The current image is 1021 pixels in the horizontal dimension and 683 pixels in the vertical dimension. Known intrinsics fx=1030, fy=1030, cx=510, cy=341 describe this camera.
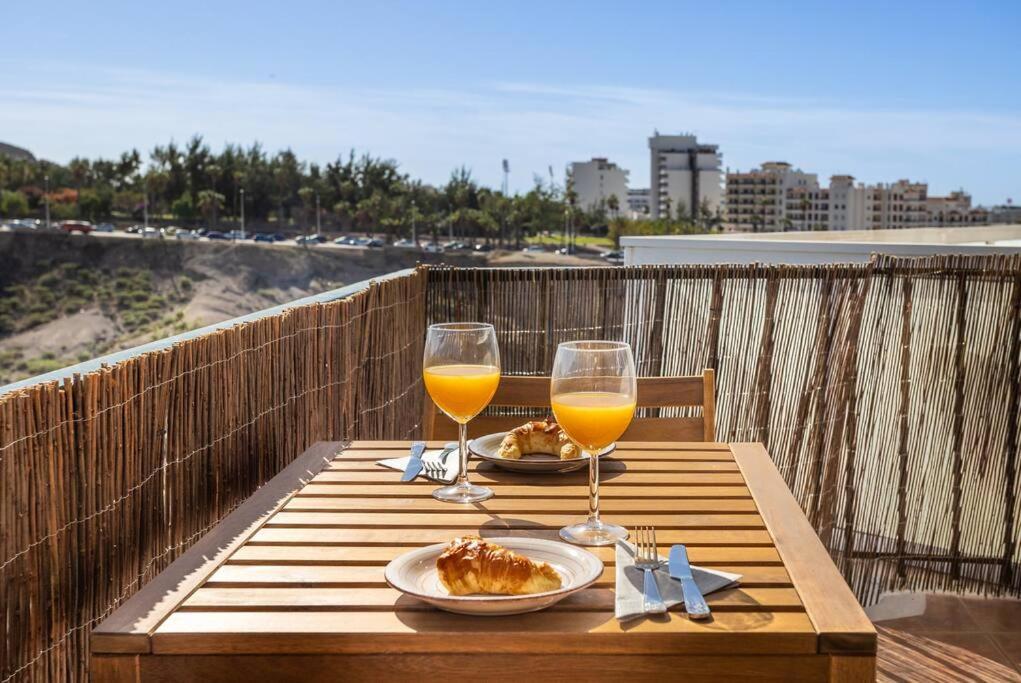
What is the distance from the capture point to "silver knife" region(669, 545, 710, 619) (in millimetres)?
1117

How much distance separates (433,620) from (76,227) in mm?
61913

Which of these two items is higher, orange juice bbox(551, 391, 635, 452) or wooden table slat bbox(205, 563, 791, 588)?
orange juice bbox(551, 391, 635, 452)

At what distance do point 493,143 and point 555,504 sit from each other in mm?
88262

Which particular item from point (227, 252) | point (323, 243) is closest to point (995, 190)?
point (323, 243)

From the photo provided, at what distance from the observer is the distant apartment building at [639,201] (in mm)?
84375

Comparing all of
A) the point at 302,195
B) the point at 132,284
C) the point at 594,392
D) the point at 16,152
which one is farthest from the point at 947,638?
the point at 16,152

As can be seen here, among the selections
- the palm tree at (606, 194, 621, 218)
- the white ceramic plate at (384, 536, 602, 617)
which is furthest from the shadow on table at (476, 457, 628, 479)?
the palm tree at (606, 194, 621, 218)

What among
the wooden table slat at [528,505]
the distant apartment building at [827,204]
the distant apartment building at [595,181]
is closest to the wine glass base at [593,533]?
the wooden table slat at [528,505]

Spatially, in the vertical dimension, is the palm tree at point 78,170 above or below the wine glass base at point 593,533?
above

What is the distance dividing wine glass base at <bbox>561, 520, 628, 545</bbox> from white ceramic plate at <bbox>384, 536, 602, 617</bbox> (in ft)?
0.28

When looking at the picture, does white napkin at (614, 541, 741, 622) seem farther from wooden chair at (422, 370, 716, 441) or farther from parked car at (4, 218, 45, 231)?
parked car at (4, 218, 45, 231)

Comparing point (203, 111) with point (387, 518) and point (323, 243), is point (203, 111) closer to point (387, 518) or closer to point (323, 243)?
point (323, 243)

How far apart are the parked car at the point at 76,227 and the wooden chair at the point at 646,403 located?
57625mm

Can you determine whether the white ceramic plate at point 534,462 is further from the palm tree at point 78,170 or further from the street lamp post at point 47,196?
the palm tree at point 78,170
